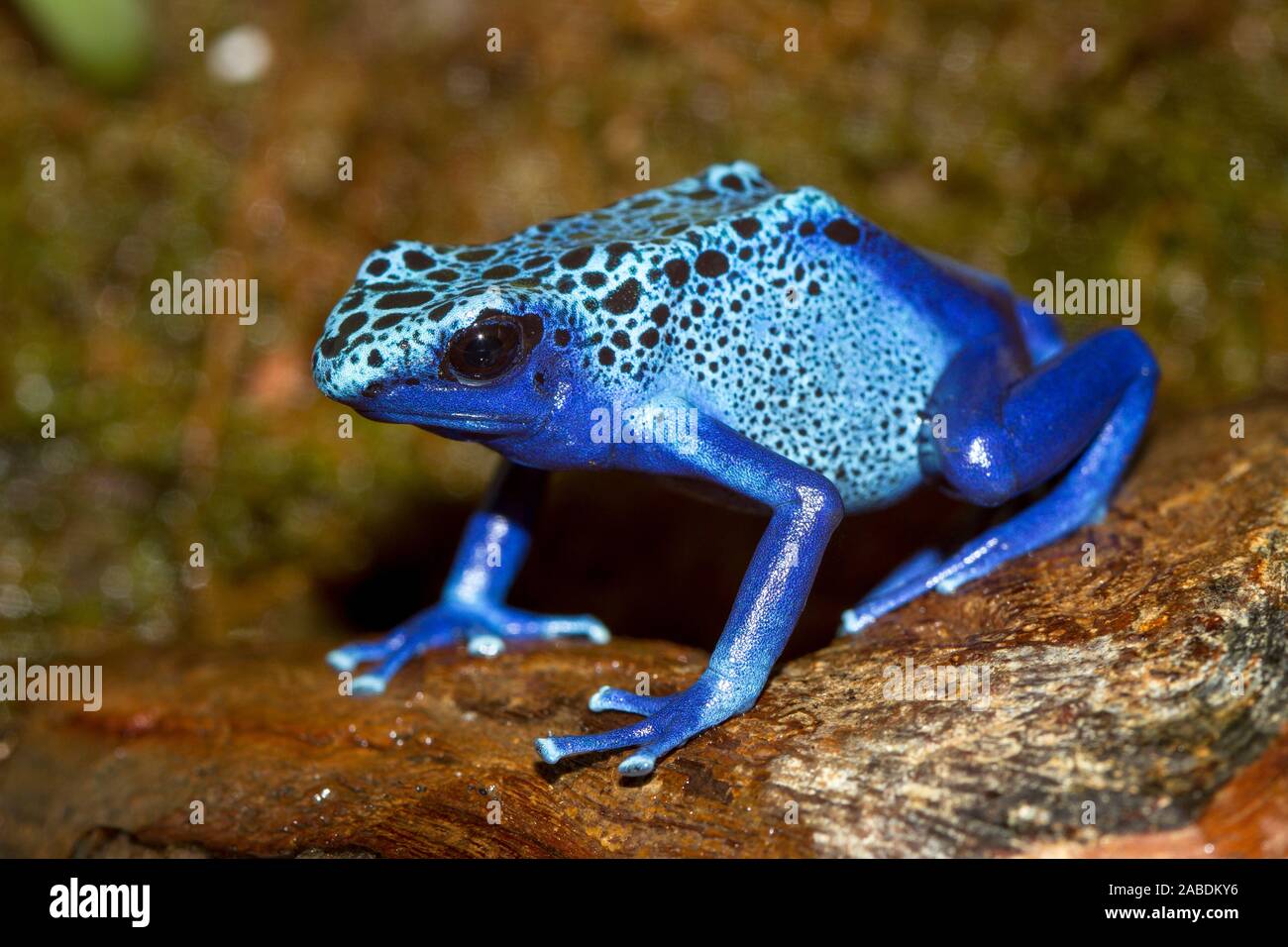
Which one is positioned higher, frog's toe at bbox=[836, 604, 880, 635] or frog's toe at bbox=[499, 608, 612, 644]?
frog's toe at bbox=[836, 604, 880, 635]

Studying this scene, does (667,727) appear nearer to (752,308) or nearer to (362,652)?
(752,308)

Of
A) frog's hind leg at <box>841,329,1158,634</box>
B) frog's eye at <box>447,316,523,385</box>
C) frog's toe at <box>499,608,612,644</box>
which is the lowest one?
frog's toe at <box>499,608,612,644</box>

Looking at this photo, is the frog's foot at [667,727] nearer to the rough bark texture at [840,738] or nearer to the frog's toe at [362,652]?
the rough bark texture at [840,738]

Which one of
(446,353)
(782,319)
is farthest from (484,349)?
(782,319)

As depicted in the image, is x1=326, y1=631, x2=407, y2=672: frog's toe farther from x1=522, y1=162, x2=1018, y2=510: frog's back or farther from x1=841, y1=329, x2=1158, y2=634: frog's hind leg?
x1=841, y1=329, x2=1158, y2=634: frog's hind leg

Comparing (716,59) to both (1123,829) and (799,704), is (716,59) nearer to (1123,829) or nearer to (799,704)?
(799,704)

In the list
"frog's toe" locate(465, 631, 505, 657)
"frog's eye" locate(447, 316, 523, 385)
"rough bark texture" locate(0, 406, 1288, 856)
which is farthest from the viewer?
"frog's toe" locate(465, 631, 505, 657)

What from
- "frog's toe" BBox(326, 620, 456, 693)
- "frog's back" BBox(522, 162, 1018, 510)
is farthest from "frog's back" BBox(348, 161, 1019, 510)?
"frog's toe" BBox(326, 620, 456, 693)
